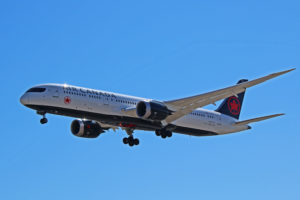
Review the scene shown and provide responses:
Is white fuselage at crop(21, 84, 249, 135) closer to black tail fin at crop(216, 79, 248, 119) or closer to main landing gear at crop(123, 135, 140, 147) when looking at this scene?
main landing gear at crop(123, 135, 140, 147)

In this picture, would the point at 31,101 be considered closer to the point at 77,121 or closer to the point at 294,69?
the point at 77,121

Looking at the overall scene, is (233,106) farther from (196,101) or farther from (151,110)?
(151,110)

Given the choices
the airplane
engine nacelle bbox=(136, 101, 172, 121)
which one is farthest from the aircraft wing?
engine nacelle bbox=(136, 101, 172, 121)

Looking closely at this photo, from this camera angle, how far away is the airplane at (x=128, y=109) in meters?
51.5

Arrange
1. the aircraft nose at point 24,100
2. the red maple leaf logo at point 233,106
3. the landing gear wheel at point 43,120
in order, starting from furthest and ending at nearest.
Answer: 1. the red maple leaf logo at point 233,106
2. the landing gear wheel at point 43,120
3. the aircraft nose at point 24,100

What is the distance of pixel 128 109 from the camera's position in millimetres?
53812

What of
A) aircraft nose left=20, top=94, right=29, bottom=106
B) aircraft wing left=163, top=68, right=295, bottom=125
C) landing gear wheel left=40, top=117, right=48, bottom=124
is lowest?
landing gear wheel left=40, top=117, right=48, bottom=124

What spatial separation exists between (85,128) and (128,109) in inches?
307

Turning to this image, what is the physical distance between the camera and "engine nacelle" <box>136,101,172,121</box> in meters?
52.7

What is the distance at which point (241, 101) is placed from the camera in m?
68.6

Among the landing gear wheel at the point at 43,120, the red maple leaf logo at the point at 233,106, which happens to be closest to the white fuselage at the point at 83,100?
the landing gear wheel at the point at 43,120

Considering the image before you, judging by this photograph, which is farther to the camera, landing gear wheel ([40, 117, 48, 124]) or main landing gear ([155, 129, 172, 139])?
main landing gear ([155, 129, 172, 139])

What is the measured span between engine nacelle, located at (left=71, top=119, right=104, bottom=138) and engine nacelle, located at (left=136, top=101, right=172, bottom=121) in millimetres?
8490

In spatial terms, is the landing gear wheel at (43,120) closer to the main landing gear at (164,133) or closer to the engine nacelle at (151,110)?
the engine nacelle at (151,110)
